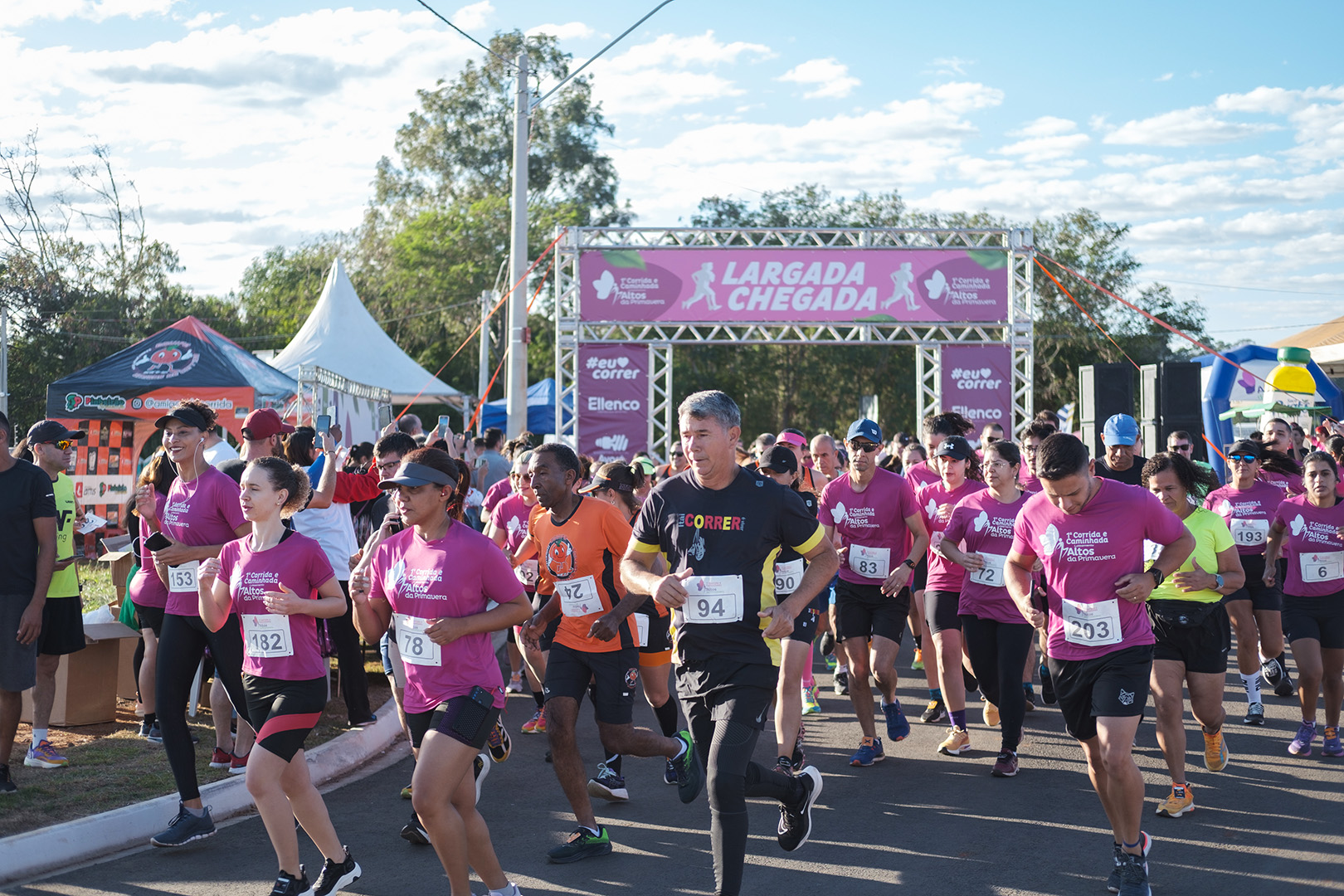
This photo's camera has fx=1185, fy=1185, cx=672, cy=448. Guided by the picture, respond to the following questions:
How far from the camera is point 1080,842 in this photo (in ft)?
18.6

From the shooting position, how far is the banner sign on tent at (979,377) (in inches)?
795

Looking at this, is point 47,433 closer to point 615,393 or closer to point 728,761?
point 728,761

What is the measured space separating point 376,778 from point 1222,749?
16.5ft

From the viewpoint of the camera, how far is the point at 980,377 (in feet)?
66.2

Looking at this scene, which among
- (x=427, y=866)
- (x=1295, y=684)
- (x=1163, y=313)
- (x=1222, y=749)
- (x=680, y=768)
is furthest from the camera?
(x=1163, y=313)

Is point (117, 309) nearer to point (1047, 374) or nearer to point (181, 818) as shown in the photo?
point (1047, 374)

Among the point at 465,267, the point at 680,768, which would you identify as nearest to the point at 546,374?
the point at 465,267

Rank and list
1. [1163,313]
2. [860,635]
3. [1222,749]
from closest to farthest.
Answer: [1222,749] < [860,635] < [1163,313]

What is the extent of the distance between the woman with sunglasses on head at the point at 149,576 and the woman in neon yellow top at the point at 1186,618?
17.3 feet

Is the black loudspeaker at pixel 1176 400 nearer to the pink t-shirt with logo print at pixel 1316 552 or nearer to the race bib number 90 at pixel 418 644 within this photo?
the pink t-shirt with logo print at pixel 1316 552

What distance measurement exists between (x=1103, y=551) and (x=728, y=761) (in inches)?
72.6

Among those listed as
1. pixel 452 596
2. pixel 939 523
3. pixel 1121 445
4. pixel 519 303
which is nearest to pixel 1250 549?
pixel 1121 445

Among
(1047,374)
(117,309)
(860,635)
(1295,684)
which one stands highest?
(117,309)

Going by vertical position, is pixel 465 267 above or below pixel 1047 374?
above
